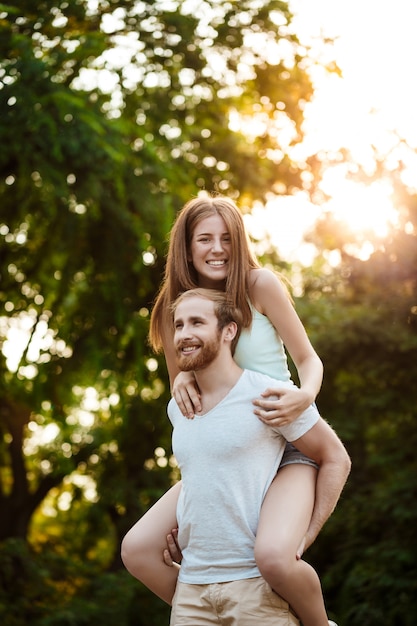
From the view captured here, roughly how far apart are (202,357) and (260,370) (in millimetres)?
258

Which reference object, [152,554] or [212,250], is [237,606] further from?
[212,250]

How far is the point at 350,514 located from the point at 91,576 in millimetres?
4155

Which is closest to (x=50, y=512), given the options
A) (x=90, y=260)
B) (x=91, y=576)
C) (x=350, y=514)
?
(x=91, y=576)

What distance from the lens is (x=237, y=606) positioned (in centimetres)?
258

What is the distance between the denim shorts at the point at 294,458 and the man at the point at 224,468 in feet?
0.10

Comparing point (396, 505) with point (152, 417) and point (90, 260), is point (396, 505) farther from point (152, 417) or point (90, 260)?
point (90, 260)

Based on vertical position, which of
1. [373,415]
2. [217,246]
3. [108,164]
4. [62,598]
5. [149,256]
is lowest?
[62,598]

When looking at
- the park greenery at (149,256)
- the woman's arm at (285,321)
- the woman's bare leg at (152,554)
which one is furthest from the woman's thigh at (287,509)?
the park greenery at (149,256)

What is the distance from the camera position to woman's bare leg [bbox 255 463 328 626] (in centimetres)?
252

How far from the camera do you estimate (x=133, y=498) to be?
10055mm

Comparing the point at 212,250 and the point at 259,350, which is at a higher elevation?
the point at 212,250

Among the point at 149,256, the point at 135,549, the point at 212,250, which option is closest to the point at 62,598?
the point at 149,256

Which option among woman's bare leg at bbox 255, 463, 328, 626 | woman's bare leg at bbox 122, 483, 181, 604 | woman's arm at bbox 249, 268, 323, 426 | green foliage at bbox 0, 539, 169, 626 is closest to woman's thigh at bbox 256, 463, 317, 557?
woman's bare leg at bbox 255, 463, 328, 626

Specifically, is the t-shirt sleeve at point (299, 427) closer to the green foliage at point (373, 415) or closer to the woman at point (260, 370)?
the woman at point (260, 370)
